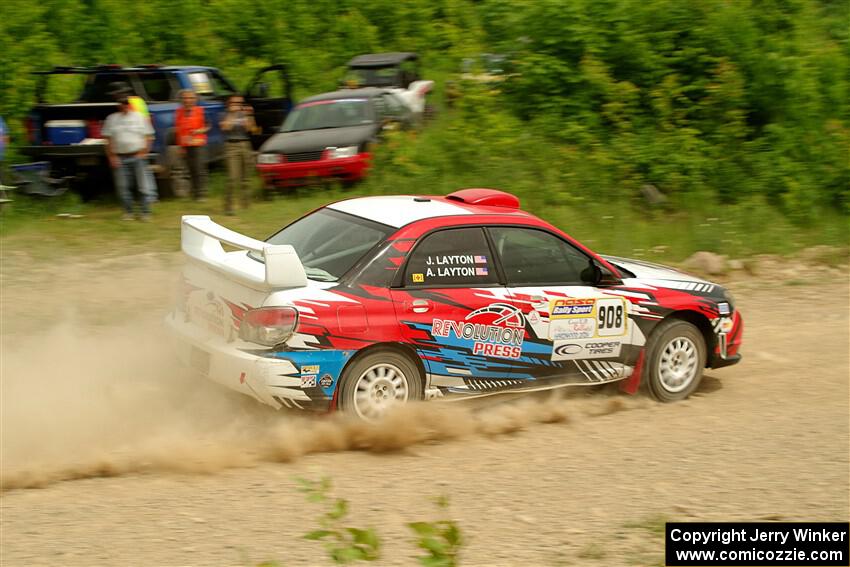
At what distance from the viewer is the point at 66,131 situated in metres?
14.1

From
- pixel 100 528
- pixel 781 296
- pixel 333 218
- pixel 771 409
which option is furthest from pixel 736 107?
pixel 100 528

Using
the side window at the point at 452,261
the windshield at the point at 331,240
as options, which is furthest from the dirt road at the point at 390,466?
the windshield at the point at 331,240

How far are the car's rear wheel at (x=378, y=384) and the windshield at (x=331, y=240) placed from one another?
0.62 m

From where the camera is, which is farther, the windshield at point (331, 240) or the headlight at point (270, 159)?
the headlight at point (270, 159)

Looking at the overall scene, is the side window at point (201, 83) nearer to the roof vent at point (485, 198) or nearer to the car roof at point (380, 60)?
the car roof at point (380, 60)

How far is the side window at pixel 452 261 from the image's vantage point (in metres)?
7.02

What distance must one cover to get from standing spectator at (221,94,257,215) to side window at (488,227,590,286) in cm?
780

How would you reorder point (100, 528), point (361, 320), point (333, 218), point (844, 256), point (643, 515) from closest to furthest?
point (100, 528)
point (643, 515)
point (361, 320)
point (333, 218)
point (844, 256)

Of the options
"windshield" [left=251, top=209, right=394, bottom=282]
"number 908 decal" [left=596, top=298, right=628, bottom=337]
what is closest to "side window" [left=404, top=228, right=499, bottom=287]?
"windshield" [left=251, top=209, right=394, bottom=282]

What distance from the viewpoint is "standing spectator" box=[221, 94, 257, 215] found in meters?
14.4

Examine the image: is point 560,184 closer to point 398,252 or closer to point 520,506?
point 398,252

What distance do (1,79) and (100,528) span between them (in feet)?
45.5

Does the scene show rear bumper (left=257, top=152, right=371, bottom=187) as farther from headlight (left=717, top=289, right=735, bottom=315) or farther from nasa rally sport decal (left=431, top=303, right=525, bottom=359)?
nasa rally sport decal (left=431, top=303, right=525, bottom=359)

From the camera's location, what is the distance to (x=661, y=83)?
17.0m
